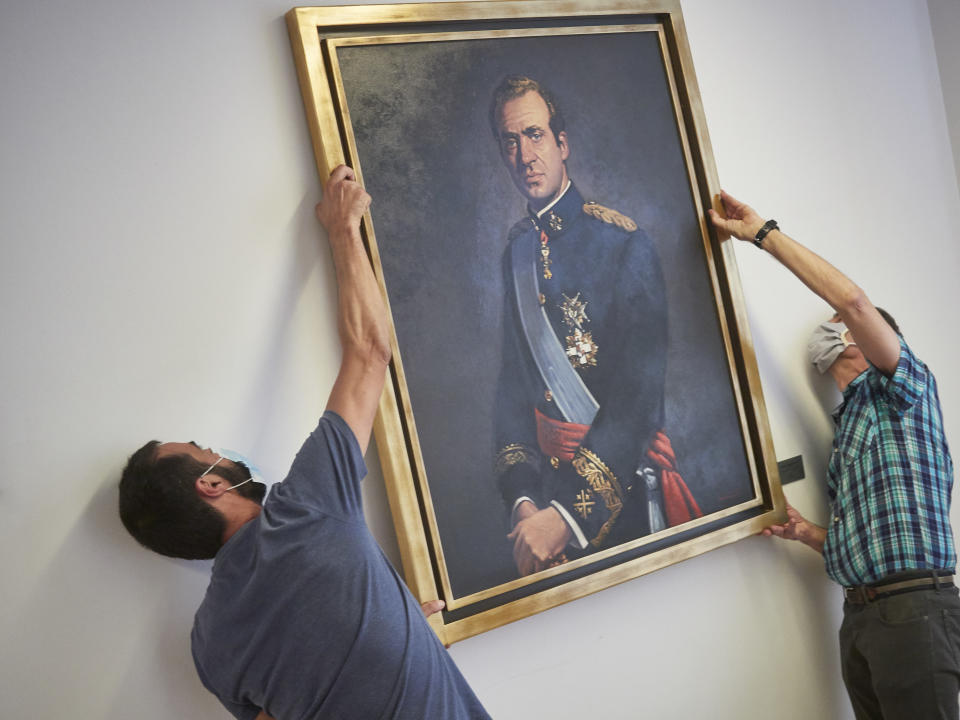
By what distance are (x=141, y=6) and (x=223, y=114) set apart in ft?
0.82

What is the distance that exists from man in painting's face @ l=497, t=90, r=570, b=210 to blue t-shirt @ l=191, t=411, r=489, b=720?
0.80 m

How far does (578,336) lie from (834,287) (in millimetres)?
662

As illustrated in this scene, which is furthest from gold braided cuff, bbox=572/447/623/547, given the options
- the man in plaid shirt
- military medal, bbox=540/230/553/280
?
the man in plaid shirt

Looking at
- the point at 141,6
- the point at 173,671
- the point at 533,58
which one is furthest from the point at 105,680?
the point at 533,58

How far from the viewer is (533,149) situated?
2.00m

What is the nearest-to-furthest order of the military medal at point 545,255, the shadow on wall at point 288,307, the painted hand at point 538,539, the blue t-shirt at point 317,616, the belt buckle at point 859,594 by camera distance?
the blue t-shirt at point 317,616 < the shadow on wall at point 288,307 < the painted hand at point 538,539 < the military medal at point 545,255 < the belt buckle at point 859,594

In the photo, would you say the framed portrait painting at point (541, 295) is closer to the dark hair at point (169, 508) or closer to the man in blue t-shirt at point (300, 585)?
the man in blue t-shirt at point (300, 585)

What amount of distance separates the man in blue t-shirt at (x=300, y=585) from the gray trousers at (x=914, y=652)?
1.20 meters

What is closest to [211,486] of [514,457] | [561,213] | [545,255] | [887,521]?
[514,457]

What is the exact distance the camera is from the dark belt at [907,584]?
2145 millimetres

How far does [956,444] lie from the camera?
9.23ft

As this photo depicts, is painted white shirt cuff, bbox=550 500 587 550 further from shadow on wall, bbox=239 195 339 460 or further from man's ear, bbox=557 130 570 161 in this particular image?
man's ear, bbox=557 130 570 161

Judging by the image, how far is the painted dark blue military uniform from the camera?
1.92 m

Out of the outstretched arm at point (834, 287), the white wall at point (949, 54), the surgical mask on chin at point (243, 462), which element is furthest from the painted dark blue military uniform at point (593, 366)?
the white wall at point (949, 54)
